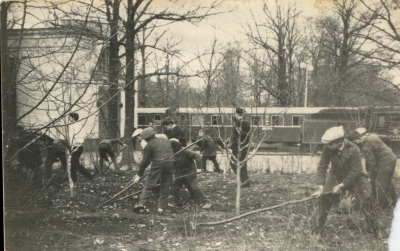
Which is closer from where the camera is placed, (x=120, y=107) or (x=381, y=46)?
(x=381, y=46)

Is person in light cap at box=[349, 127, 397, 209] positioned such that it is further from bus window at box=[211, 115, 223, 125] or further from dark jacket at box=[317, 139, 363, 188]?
bus window at box=[211, 115, 223, 125]

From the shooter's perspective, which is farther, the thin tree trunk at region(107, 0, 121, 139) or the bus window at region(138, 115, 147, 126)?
the bus window at region(138, 115, 147, 126)

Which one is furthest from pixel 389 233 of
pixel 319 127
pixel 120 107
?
pixel 120 107

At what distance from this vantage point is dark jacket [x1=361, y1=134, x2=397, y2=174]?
144 inches

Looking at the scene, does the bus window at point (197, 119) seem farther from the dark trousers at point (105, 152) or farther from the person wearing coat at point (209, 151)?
the dark trousers at point (105, 152)

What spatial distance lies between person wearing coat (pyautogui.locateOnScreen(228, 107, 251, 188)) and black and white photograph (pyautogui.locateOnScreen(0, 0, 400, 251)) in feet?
0.05

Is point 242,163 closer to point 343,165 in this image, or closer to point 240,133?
point 240,133

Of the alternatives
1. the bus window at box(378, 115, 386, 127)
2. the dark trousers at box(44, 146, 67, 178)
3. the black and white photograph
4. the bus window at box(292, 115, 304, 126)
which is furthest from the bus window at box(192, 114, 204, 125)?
the bus window at box(378, 115, 386, 127)

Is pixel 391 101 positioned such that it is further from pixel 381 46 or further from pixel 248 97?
pixel 248 97

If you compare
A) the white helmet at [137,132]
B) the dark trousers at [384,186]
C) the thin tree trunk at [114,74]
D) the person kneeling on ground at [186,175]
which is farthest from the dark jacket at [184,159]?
the dark trousers at [384,186]

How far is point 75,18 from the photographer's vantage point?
4.21 meters

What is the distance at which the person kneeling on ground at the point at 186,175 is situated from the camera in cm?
454

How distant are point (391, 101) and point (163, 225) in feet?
8.58

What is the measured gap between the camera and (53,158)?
14.8ft
